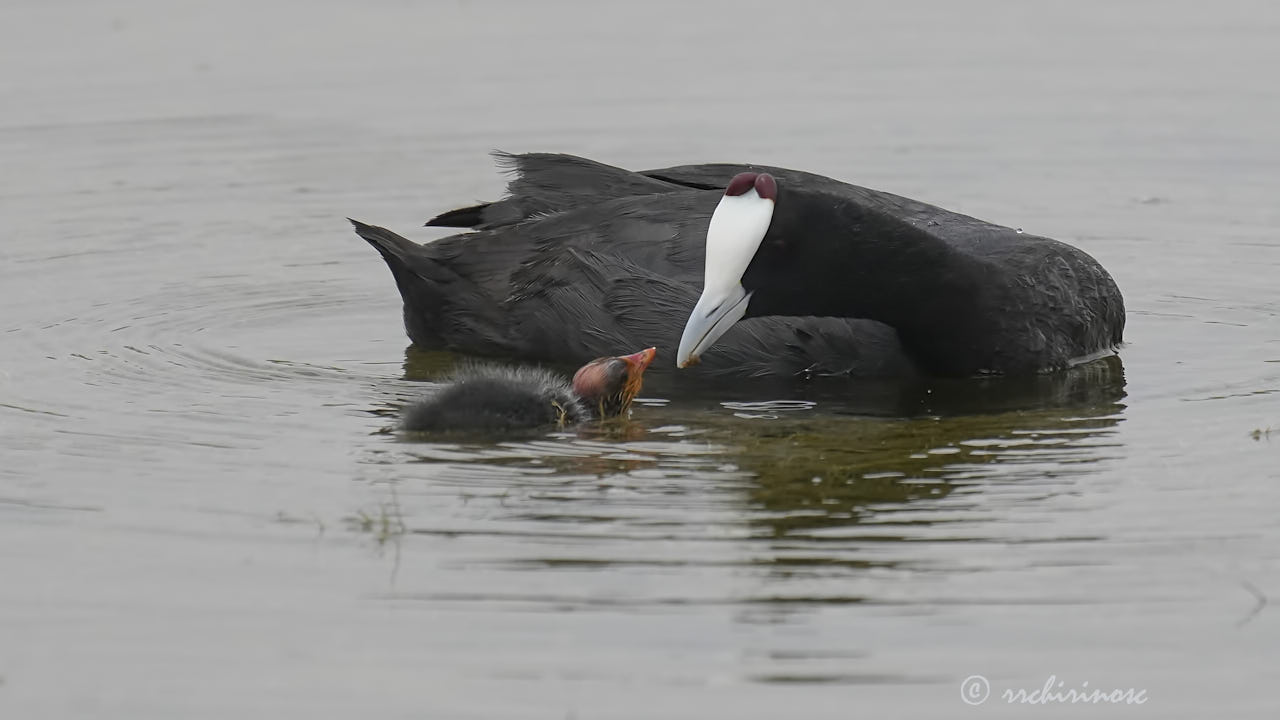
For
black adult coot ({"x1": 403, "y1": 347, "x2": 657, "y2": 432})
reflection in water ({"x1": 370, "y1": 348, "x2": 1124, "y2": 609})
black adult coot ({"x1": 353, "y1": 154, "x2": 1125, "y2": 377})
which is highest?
black adult coot ({"x1": 353, "y1": 154, "x2": 1125, "y2": 377})

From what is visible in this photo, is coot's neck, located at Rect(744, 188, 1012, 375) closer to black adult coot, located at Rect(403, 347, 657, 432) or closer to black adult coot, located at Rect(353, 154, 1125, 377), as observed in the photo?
black adult coot, located at Rect(353, 154, 1125, 377)

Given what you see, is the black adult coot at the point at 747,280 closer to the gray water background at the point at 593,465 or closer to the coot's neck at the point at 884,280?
the coot's neck at the point at 884,280

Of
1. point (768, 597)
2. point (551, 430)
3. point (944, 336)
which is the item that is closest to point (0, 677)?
point (768, 597)

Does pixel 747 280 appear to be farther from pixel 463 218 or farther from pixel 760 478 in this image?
pixel 463 218

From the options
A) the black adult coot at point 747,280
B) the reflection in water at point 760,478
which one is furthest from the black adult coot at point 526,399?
the black adult coot at point 747,280

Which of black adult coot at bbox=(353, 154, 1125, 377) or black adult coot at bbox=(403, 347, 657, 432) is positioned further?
black adult coot at bbox=(353, 154, 1125, 377)

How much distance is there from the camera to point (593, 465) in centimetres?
489

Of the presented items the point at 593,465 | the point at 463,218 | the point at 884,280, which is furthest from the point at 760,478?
the point at 463,218

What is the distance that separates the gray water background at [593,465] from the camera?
11.6ft

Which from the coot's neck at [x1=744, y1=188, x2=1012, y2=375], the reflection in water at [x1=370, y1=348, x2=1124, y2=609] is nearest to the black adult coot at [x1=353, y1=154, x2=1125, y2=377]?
the coot's neck at [x1=744, y1=188, x2=1012, y2=375]

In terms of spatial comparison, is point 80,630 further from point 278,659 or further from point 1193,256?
point 1193,256

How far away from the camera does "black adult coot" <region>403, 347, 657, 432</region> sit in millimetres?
5180

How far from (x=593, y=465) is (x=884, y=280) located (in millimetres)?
1360

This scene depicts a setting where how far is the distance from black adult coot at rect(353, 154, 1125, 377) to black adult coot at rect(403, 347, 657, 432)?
0.19 metres
